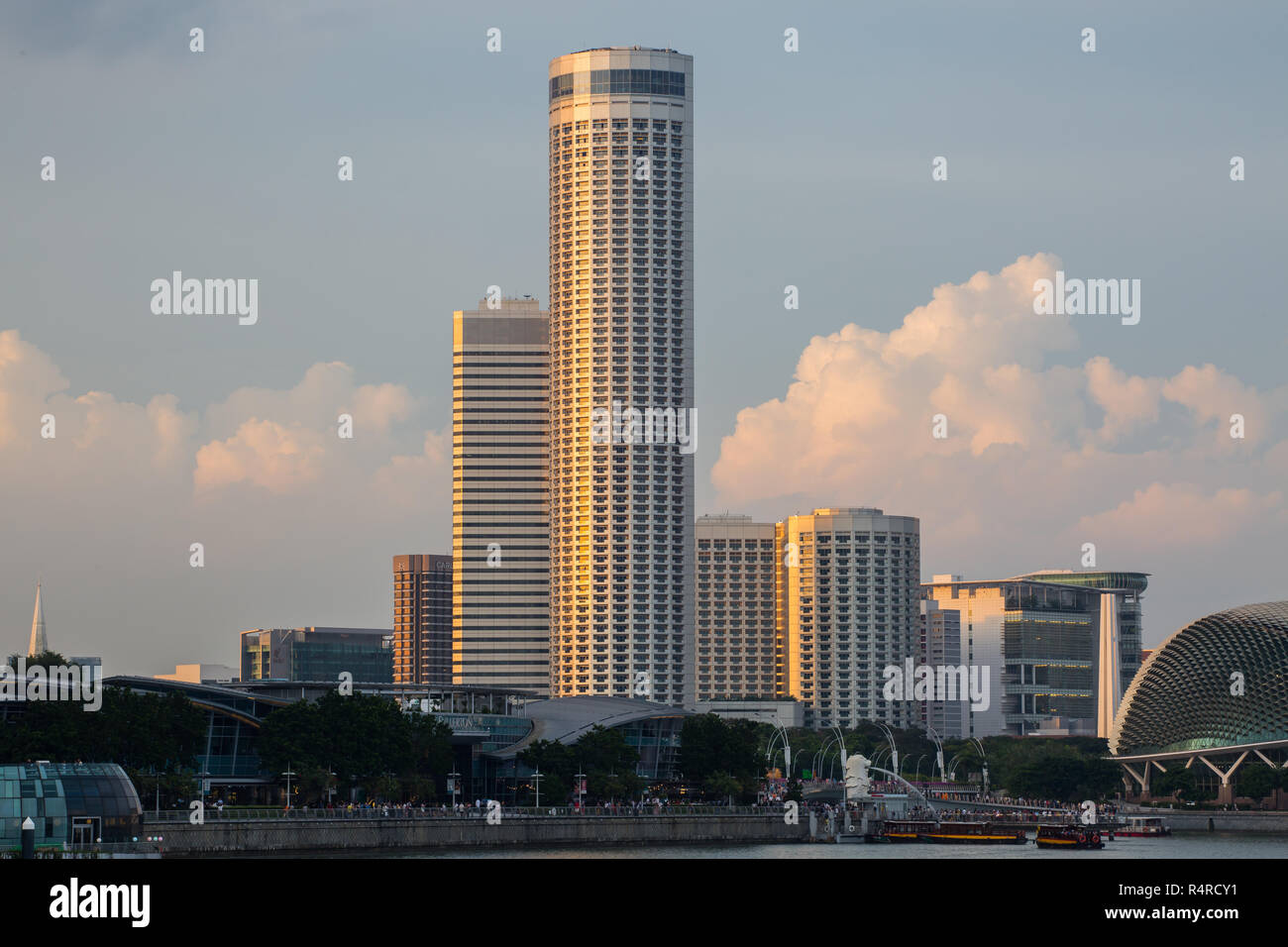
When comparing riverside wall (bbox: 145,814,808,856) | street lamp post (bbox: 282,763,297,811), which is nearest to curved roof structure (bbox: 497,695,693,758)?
riverside wall (bbox: 145,814,808,856)

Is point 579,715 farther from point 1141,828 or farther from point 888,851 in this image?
point 1141,828

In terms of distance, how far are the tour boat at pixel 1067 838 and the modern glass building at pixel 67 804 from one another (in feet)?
236

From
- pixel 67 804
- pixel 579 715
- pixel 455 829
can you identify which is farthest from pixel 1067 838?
pixel 67 804

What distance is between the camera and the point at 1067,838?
448 ft

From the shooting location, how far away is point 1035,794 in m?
195

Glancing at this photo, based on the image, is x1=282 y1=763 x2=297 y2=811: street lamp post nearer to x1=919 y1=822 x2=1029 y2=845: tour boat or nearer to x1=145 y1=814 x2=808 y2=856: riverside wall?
x1=145 y1=814 x2=808 y2=856: riverside wall

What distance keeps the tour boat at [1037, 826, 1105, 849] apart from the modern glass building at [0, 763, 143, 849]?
236ft

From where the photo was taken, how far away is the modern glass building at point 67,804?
80375 mm

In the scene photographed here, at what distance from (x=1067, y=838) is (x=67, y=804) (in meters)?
78.1
